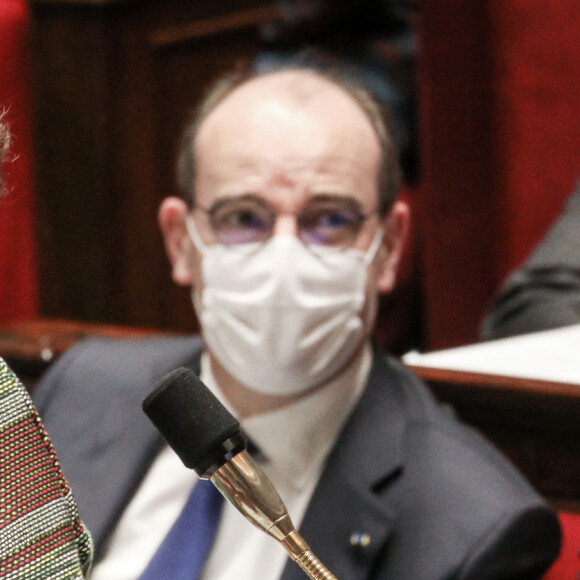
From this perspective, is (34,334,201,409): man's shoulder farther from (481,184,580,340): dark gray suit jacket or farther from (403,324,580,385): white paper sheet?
(481,184,580,340): dark gray suit jacket

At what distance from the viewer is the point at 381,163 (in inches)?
39.3

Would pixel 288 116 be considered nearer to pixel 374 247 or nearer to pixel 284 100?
pixel 284 100

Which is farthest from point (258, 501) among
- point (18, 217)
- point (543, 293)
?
point (18, 217)

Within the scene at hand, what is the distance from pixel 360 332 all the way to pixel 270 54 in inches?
51.4

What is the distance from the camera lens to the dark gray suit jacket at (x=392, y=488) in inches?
30.8

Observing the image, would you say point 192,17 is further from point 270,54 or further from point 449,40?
point 449,40

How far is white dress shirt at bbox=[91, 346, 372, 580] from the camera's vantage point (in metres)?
0.86

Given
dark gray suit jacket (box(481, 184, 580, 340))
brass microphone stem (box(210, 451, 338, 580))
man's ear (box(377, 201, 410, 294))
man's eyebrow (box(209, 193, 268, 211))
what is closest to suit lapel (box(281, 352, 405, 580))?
man's ear (box(377, 201, 410, 294))

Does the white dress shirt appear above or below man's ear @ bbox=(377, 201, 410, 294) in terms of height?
below

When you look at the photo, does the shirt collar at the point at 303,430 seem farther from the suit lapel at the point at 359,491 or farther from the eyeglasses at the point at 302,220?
the eyeglasses at the point at 302,220

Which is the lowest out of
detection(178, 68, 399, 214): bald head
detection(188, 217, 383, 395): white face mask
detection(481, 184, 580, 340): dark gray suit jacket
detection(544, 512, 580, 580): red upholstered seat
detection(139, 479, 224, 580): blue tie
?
detection(544, 512, 580, 580): red upholstered seat

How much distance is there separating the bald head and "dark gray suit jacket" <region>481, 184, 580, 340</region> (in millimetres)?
399

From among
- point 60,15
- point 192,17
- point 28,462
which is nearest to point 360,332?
point 28,462

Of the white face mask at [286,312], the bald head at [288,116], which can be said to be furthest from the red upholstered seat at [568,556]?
the bald head at [288,116]
